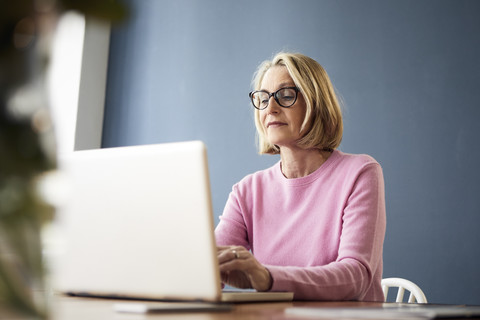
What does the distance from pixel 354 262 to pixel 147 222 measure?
595 millimetres

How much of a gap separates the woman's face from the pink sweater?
12 centimetres

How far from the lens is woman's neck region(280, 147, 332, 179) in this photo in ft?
5.33

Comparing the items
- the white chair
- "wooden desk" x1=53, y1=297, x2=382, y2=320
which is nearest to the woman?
the white chair

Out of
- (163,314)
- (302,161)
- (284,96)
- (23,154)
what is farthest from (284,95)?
(23,154)

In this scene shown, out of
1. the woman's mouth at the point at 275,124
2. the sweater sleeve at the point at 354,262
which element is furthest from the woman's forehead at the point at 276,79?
the sweater sleeve at the point at 354,262

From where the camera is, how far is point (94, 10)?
0.15 m

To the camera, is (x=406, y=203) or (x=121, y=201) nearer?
(x=121, y=201)

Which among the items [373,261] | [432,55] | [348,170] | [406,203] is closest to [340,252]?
[373,261]

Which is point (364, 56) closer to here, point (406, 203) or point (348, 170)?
point (406, 203)

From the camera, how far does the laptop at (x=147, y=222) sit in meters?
0.79

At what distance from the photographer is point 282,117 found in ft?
5.35

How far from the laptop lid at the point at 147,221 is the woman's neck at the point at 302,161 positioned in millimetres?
845

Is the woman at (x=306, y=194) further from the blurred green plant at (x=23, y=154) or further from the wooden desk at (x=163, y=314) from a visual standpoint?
the blurred green plant at (x=23, y=154)

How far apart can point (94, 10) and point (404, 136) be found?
7.80 feet
